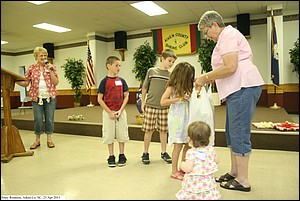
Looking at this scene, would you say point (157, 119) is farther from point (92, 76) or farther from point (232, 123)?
point (92, 76)

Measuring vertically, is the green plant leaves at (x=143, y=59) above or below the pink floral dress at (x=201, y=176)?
above

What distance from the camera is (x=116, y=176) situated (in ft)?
6.13

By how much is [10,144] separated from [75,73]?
4.81 meters

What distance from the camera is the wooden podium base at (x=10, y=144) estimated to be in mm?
2396

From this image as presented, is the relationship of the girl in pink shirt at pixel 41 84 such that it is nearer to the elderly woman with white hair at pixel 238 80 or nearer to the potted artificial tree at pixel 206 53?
the elderly woman with white hair at pixel 238 80

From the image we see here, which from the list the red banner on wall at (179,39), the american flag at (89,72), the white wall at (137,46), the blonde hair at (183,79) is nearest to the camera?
the blonde hair at (183,79)

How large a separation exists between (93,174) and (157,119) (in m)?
0.72

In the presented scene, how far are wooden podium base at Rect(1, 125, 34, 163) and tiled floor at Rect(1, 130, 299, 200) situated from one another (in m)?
0.07

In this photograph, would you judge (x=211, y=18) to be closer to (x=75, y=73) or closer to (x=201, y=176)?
(x=201, y=176)

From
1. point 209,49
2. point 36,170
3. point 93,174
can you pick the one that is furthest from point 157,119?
point 209,49

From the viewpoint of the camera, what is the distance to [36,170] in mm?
2064

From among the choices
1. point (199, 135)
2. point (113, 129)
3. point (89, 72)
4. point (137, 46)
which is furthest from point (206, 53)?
point (199, 135)

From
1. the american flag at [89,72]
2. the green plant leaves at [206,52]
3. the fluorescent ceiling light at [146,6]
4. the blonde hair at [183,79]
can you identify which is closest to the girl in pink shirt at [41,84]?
the fluorescent ceiling light at [146,6]

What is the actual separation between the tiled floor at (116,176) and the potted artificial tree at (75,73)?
4.56m
